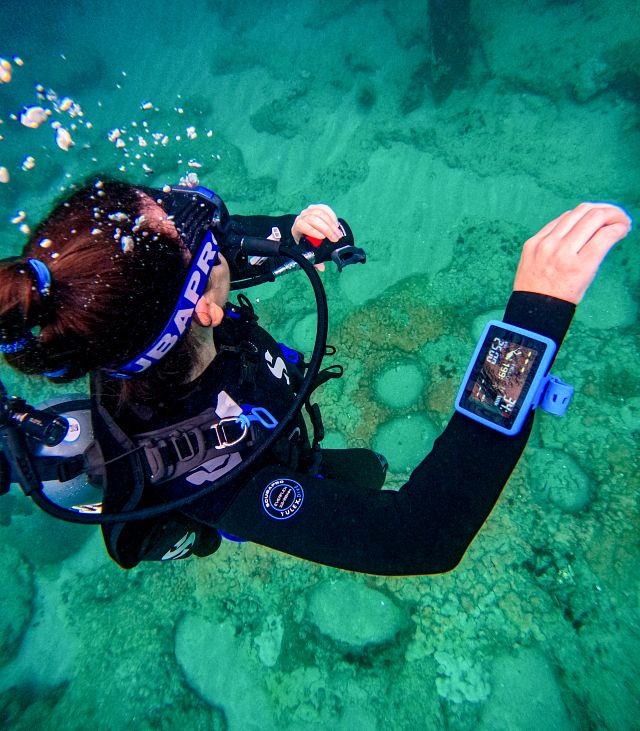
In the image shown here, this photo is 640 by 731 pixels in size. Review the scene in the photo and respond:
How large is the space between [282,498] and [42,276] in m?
1.07

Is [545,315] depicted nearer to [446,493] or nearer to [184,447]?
[446,493]

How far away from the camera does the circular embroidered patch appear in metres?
1.47

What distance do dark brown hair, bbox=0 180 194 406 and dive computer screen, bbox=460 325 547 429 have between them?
42.5 inches

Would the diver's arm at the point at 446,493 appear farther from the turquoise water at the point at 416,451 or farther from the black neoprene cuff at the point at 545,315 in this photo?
the turquoise water at the point at 416,451

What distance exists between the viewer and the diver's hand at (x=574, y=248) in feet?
3.82

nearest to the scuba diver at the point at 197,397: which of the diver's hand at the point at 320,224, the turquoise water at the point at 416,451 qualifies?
the diver's hand at the point at 320,224

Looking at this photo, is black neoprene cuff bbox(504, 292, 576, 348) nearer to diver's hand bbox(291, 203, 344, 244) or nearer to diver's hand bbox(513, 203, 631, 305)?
diver's hand bbox(513, 203, 631, 305)

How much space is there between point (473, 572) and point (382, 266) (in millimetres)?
3532

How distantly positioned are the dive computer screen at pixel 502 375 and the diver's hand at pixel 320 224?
123 cm

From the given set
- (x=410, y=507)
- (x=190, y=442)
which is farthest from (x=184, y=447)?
(x=410, y=507)

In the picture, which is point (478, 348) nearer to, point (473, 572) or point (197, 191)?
point (197, 191)

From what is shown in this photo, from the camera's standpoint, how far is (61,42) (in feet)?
54.3

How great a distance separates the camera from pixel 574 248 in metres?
1.17

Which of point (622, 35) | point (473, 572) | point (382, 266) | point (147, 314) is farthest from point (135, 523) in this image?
point (622, 35)
